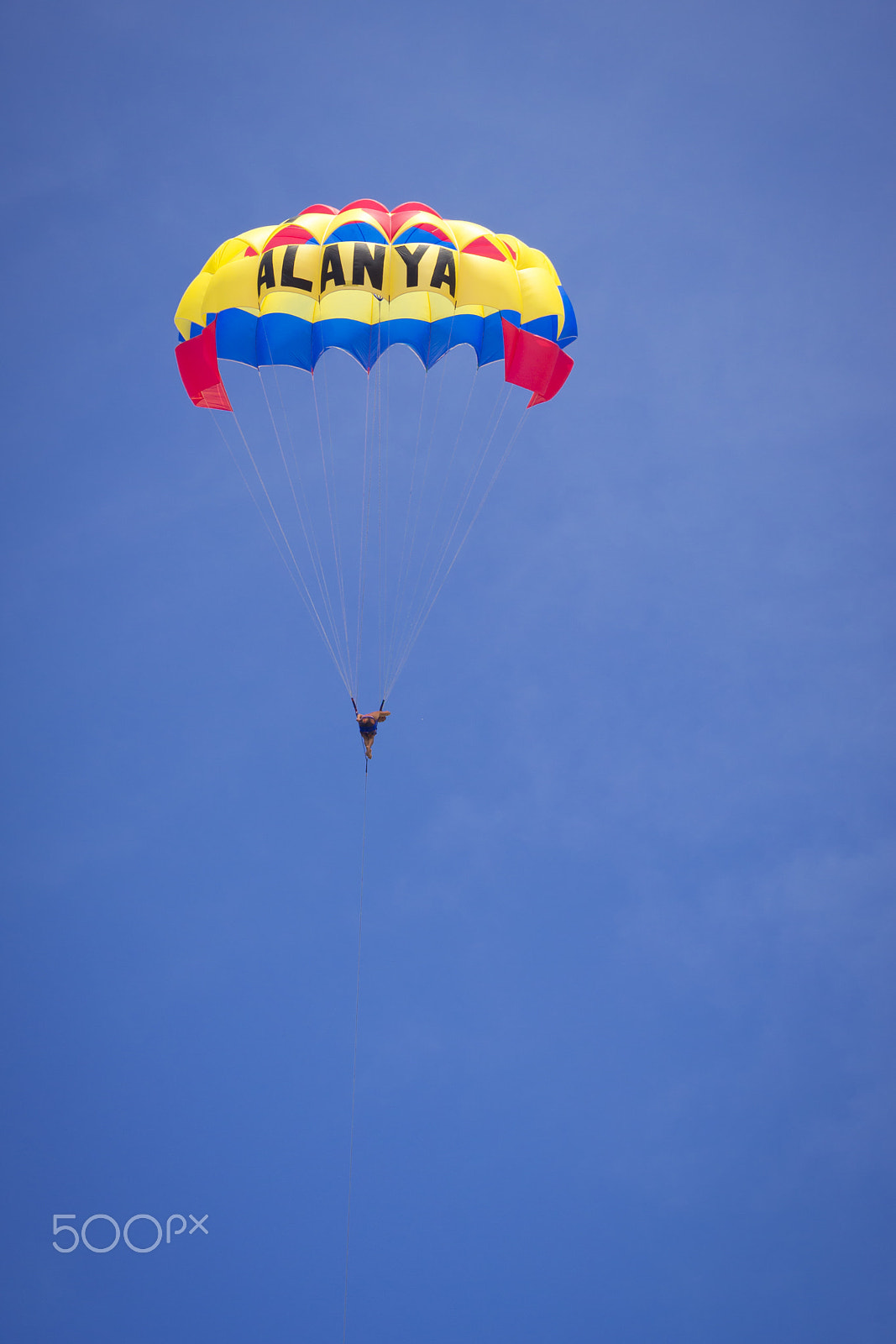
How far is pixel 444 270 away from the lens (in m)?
12.1

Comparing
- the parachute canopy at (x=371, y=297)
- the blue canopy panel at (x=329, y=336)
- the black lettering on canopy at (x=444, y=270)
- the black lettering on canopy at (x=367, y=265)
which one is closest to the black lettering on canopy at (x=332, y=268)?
the parachute canopy at (x=371, y=297)

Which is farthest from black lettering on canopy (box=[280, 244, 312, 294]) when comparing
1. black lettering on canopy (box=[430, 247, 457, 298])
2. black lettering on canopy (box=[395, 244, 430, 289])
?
black lettering on canopy (box=[430, 247, 457, 298])

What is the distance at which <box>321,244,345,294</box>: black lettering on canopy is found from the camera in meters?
12.0

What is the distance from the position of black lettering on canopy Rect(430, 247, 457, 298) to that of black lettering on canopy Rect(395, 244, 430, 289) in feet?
0.63

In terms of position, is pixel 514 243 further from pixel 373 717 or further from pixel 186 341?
pixel 373 717

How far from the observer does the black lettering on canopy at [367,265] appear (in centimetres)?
1199

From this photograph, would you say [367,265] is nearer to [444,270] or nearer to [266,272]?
[444,270]

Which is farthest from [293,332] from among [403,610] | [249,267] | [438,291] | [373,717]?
[373,717]

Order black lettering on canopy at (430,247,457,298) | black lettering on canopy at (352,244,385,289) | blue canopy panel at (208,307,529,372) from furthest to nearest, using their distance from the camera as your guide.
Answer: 1. blue canopy panel at (208,307,529,372)
2. black lettering on canopy at (430,247,457,298)
3. black lettering on canopy at (352,244,385,289)

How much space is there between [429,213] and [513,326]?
1.72m

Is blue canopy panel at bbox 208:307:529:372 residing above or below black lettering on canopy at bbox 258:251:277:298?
below

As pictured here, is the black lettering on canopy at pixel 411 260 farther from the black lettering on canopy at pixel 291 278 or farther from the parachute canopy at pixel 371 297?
the black lettering on canopy at pixel 291 278

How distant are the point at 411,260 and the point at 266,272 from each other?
1651 millimetres

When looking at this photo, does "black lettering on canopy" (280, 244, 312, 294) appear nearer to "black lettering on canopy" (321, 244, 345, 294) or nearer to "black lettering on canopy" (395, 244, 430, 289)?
"black lettering on canopy" (321, 244, 345, 294)
